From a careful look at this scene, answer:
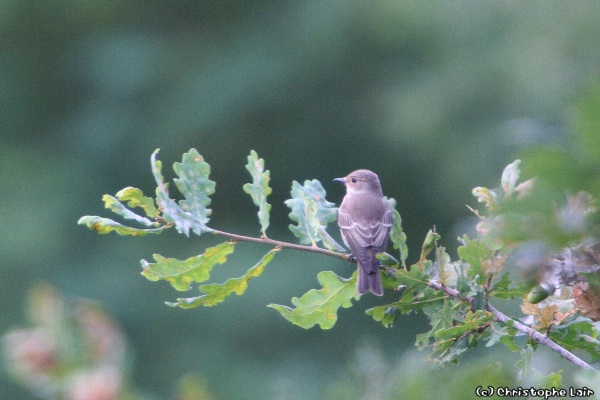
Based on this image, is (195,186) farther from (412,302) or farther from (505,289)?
(505,289)

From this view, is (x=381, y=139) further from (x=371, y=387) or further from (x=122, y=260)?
(x=371, y=387)

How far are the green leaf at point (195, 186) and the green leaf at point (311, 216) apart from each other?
210 mm

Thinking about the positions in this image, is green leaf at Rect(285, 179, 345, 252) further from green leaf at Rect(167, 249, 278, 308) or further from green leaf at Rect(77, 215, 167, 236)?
green leaf at Rect(77, 215, 167, 236)

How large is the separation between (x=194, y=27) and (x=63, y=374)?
1648cm

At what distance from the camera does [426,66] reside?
14.8 meters

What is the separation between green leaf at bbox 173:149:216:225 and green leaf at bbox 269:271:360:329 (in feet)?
0.93

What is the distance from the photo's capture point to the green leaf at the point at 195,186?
246 cm

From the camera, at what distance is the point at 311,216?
2.59 m

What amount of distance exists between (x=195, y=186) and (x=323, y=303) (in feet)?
1.30

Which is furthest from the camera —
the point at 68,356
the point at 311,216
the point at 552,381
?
the point at 311,216

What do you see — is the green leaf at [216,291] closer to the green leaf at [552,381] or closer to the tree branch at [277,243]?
the tree branch at [277,243]

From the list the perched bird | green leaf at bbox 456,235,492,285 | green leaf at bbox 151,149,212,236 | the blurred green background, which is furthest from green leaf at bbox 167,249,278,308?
the blurred green background

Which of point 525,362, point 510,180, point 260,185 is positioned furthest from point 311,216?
point 525,362

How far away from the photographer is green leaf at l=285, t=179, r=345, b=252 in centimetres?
258
